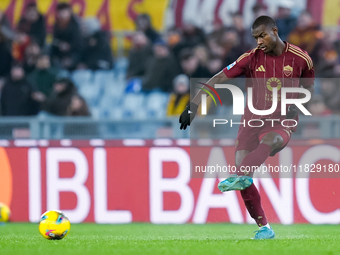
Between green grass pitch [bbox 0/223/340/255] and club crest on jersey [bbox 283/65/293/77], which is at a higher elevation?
club crest on jersey [bbox 283/65/293/77]

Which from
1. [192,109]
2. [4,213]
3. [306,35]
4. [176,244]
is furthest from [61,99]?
[176,244]

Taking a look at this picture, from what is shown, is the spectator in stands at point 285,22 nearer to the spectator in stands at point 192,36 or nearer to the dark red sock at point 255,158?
the spectator in stands at point 192,36

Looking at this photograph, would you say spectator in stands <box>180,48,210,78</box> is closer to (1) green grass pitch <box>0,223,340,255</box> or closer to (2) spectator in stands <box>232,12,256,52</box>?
(2) spectator in stands <box>232,12,256,52</box>

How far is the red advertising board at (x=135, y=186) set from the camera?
8.26 meters

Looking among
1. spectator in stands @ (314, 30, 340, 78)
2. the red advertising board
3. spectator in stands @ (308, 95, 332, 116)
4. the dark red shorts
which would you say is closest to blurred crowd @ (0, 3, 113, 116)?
the red advertising board

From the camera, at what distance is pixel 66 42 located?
1106cm

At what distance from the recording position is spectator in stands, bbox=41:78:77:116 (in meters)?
9.27

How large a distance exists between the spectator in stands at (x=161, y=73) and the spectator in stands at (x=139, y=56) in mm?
521

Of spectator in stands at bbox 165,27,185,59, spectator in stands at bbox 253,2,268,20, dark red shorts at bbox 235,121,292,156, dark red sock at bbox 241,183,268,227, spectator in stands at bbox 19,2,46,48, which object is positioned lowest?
dark red sock at bbox 241,183,268,227

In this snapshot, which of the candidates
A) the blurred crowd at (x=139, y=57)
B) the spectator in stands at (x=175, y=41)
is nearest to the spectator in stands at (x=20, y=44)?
the blurred crowd at (x=139, y=57)

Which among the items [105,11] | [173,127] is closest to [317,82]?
[173,127]

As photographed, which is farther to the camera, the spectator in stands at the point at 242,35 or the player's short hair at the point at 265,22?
the spectator in stands at the point at 242,35

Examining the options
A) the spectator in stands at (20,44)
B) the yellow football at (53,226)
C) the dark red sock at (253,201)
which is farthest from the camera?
the spectator in stands at (20,44)

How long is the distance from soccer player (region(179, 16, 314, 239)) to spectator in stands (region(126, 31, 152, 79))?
4748 mm
